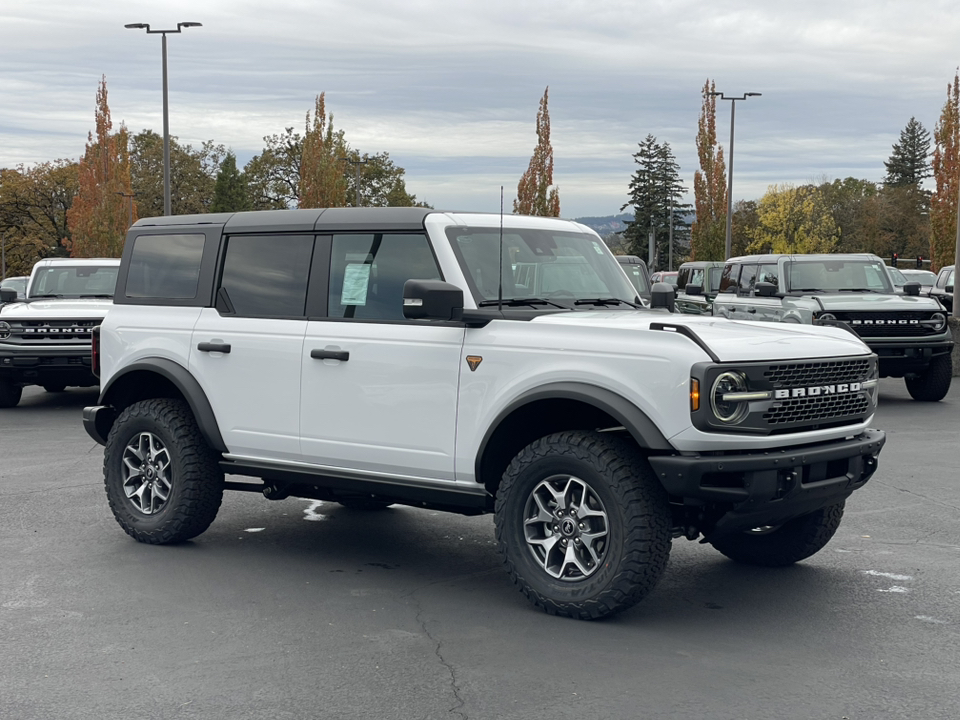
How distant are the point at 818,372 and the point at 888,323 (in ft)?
33.1

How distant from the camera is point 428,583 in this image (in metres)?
6.41

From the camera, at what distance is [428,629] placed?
18.1 ft

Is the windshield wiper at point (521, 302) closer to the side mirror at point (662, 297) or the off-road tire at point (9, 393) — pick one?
the side mirror at point (662, 297)

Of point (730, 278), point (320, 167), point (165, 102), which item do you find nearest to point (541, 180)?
point (320, 167)

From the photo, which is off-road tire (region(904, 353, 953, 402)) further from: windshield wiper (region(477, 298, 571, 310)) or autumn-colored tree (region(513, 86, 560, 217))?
autumn-colored tree (region(513, 86, 560, 217))

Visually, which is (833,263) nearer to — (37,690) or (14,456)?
(14,456)

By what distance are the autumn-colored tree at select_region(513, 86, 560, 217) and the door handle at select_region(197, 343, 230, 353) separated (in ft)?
132

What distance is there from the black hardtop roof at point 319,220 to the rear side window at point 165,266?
0.43 ft

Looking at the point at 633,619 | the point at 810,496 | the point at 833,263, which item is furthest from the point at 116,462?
the point at 833,263

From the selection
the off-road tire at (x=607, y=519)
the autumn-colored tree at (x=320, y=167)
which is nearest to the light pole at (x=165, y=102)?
the autumn-colored tree at (x=320, y=167)

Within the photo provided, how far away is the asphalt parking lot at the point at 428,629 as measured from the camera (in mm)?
4578

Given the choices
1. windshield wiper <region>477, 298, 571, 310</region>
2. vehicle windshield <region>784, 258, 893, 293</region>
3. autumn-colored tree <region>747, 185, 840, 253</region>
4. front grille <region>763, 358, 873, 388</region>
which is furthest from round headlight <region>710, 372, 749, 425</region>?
autumn-colored tree <region>747, 185, 840, 253</region>

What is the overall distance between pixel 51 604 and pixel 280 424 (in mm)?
1534

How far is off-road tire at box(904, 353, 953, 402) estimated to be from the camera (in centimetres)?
1556
